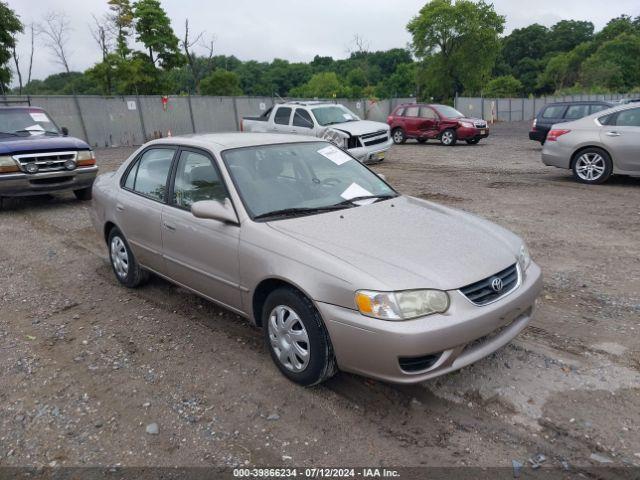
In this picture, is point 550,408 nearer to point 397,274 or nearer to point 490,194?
point 397,274

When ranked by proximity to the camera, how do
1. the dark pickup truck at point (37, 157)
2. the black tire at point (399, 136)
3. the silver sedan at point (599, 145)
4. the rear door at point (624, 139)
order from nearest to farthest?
the dark pickup truck at point (37, 157) → the rear door at point (624, 139) → the silver sedan at point (599, 145) → the black tire at point (399, 136)

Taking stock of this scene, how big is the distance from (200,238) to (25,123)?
7853 mm

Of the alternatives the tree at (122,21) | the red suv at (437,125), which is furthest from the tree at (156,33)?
the red suv at (437,125)

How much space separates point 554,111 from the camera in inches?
623

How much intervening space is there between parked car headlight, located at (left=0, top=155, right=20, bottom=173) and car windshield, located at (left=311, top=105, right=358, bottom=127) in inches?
300

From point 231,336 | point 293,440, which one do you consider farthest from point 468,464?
point 231,336

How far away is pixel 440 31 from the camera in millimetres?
56406

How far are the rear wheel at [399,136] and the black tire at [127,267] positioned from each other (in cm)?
1734

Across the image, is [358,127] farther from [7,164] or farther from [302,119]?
[7,164]

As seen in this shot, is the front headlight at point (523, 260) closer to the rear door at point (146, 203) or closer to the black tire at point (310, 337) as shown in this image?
the black tire at point (310, 337)

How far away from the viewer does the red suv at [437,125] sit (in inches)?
770

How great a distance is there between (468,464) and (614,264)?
385 cm

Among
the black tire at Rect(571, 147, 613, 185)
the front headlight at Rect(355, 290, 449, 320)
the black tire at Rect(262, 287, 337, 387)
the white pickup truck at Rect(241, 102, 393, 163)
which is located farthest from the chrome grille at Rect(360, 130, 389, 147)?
the front headlight at Rect(355, 290, 449, 320)

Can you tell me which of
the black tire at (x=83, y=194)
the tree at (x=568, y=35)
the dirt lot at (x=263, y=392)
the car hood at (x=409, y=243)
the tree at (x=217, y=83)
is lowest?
the dirt lot at (x=263, y=392)
